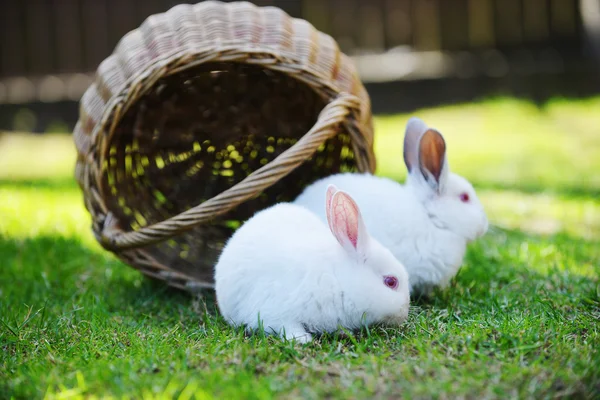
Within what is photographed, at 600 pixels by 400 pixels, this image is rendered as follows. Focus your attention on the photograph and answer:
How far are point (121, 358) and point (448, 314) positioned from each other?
4.20 feet


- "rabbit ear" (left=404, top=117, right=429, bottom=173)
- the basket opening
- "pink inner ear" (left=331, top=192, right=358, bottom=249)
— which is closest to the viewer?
"pink inner ear" (left=331, top=192, right=358, bottom=249)

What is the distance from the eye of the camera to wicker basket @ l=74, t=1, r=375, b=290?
2.93 meters

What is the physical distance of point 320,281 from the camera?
246 centimetres

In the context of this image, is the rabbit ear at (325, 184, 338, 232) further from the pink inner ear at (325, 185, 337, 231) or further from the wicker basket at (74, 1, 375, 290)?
the wicker basket at (74, 1, 375, 290)

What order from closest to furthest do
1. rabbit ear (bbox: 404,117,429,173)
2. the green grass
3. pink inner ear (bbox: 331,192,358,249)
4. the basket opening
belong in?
the green grass, pink inner ear (bbox: 331,192,358,249), rabbit ear (bbox: 404,117,429,173), the basket opening

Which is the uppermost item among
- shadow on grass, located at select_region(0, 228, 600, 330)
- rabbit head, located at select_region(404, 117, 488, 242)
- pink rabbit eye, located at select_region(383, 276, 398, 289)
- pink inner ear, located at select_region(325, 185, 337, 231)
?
pink inner ear, located at select_region(325, 185, 337, 231)

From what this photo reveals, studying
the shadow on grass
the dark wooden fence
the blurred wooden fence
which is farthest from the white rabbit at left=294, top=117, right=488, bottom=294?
the blurred wooden fence

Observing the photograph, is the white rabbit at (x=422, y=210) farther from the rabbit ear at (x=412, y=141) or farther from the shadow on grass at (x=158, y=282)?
the shadow on grass at (x=158, y=282)

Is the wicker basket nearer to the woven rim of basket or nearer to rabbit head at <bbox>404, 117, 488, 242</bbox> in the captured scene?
the woven rim of basket

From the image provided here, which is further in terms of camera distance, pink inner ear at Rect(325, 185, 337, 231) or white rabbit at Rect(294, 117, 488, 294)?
white rabbit at Rect(294, 117, 488, 294)

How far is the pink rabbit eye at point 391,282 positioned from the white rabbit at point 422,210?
1.41ft

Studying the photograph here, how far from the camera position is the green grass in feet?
6.70

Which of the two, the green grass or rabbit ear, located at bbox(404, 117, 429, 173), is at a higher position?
rabbit ear, located at bbox(404, 117, 429, 173)

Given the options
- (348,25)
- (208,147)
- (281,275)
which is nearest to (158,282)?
(208,147)
